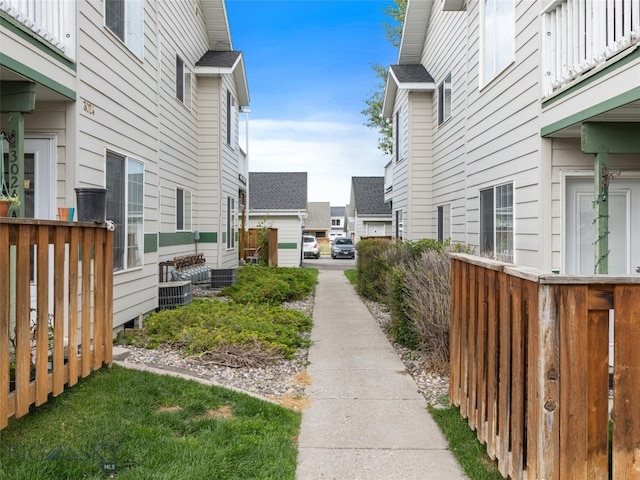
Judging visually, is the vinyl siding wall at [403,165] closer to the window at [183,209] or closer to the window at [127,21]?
the window at [183,209]

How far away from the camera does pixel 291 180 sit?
31656 mm

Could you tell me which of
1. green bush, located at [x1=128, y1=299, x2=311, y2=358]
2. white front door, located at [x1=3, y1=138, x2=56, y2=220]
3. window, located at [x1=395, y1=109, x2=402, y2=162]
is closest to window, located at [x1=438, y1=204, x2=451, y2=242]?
window, located at [x1=395, y1=109, x2=402, y2=162]

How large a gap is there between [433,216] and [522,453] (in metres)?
10.9

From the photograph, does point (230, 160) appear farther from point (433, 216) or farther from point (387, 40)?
point (387, 40)

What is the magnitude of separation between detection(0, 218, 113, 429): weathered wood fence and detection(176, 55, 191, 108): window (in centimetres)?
764

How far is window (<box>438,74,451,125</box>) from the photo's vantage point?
1171 cm

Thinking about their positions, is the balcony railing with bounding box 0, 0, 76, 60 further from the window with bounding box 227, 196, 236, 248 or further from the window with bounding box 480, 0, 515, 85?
the window with bounding box 227, 196, 236, 248

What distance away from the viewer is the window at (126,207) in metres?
7.20

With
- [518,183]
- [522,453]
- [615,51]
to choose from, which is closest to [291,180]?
[518,183]

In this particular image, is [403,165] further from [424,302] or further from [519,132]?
[424,302]

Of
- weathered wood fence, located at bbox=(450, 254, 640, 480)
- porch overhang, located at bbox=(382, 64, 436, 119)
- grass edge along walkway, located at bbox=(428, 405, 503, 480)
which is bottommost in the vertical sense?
grass edge along walkway, located at bbox=(428, 405, 503, 480)

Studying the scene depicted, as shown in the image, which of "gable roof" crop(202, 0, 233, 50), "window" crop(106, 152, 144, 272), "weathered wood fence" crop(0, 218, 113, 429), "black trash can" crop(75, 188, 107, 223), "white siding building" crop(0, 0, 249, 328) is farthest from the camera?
"gable roof" crop(202, 0, 233, 50)

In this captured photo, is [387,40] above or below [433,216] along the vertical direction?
above

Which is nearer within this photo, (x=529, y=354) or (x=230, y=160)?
(x=529, y=354)
